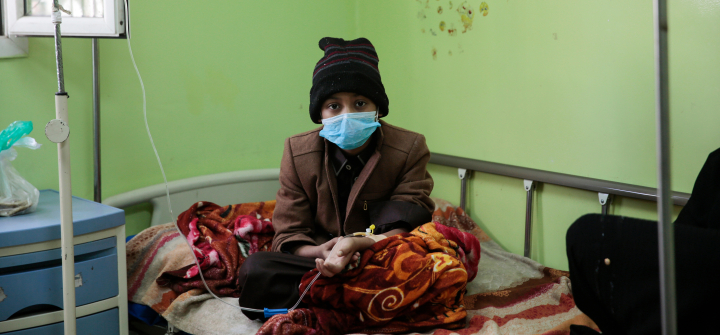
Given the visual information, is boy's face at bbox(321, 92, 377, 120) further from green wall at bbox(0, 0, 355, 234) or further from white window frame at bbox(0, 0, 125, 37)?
green wall at bbox(0, 0, 355, 234)

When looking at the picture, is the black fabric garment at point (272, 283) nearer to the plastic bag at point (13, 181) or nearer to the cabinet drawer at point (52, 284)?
the cabinet drawer at point (52, 284)

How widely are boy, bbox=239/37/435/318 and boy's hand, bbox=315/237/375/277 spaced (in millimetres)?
109

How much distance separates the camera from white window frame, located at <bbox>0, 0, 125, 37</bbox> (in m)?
1.72

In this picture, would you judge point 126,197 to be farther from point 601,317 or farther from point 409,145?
point 601,317

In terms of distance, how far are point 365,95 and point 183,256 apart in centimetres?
87

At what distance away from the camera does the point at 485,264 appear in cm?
213

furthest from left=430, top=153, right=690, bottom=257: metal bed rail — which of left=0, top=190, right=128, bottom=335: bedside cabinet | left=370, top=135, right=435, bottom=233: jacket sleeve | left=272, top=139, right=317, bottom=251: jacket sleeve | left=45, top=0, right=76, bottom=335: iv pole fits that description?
left=45, top=0, right=76, bottom=335: iv pole

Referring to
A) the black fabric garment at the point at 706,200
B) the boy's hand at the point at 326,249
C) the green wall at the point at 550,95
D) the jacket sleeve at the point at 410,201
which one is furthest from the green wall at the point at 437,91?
the boy's hand at the point at 326,249

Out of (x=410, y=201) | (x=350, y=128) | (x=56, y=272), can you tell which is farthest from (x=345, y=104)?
(x=56, y=272)

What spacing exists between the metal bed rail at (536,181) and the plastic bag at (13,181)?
1625 mm

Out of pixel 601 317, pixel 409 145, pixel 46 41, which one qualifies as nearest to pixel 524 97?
pixel 409 145

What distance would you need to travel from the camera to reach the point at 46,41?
2.12 metres

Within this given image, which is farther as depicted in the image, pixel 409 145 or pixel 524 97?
pixel 524 97

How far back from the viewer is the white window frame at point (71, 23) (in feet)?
5.63
